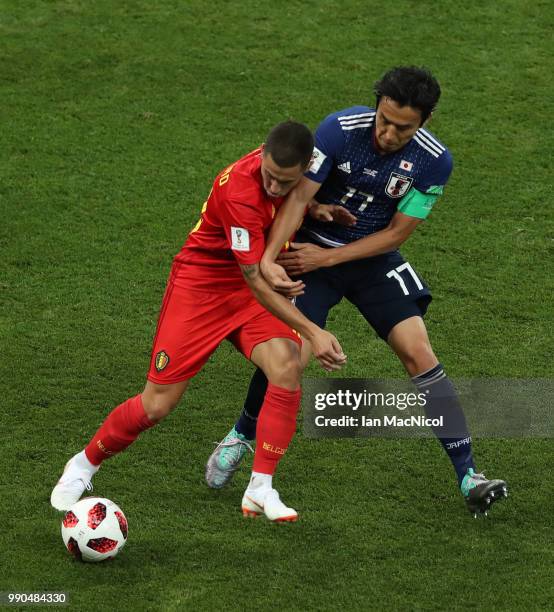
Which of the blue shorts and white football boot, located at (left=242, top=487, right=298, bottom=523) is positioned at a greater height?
the blue shorts

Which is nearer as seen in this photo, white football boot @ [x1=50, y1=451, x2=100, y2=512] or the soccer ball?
the soccer ball

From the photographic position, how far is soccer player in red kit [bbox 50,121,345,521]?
20.1 feet

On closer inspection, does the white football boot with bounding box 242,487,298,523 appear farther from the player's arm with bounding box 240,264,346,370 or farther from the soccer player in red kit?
the player's arm with bounding box 240,264,346,370

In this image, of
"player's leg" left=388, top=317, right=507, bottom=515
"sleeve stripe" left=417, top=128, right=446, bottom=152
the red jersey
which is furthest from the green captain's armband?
the red jersey

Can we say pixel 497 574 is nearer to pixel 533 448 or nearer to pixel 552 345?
pixel 533 448

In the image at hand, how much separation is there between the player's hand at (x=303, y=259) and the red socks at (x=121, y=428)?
103 centimetres

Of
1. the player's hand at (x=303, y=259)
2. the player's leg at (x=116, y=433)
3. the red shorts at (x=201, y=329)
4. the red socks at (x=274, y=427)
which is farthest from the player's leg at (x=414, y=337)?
the player's leg at (x=116, y=433)

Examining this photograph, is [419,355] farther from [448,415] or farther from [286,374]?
[286,374]

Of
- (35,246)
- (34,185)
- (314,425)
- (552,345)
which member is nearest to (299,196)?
(314,425)

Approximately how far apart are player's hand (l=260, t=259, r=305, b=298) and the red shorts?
11.2 inches

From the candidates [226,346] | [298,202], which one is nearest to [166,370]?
[298,202]

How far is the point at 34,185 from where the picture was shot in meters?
10.3

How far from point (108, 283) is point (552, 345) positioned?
310cm

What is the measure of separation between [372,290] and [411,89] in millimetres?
1191
